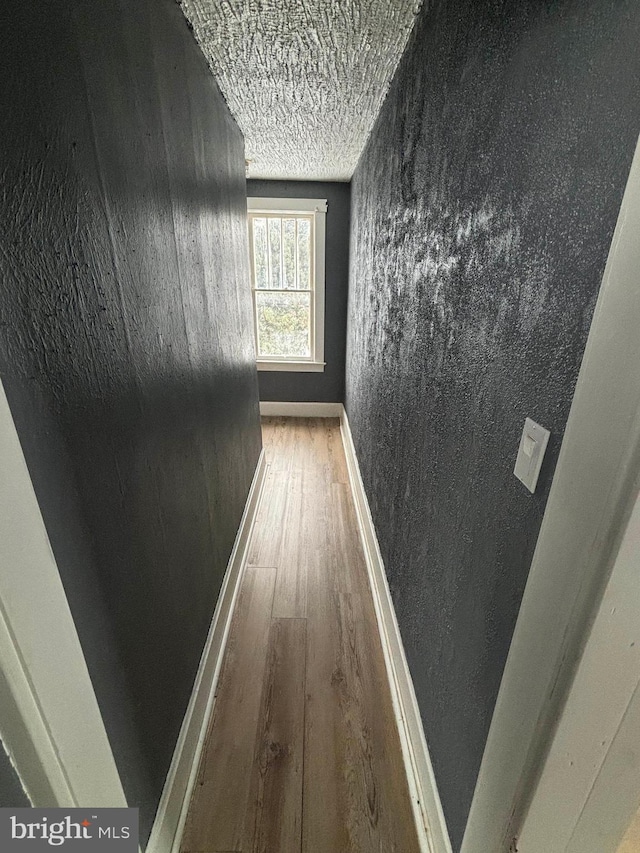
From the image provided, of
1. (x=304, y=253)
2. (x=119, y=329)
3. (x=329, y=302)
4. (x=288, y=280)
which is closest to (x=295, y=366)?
(x=329, y=302)

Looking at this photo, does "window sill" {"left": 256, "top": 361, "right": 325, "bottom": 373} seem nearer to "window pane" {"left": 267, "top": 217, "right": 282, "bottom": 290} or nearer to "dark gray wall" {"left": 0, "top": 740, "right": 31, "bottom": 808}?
"window pane" {"left": 267, "top": 217, "right": 282, "bottom": 290}

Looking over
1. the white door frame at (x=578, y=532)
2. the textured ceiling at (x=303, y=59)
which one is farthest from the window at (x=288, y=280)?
the white door frame at (x=578, y=532)

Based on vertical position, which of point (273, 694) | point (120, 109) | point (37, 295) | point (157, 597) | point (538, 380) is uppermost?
point (120, 109)

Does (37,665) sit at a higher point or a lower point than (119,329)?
lower

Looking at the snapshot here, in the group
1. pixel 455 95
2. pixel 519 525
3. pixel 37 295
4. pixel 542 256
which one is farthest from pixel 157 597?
pixel 455 95

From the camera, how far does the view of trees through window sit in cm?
369

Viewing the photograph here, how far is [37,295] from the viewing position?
57 centimetres

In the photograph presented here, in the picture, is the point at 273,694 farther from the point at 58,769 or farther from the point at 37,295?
the point at 37,295

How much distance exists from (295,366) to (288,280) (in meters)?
0.84

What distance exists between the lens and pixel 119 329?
820 mm

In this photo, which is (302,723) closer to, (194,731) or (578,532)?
(194,731)

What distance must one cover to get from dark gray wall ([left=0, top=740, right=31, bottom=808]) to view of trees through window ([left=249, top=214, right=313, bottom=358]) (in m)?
3.74

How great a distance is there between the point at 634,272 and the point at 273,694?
1.67 metres

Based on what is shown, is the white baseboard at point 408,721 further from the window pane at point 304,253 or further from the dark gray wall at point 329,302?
the window pane at point 304,253
